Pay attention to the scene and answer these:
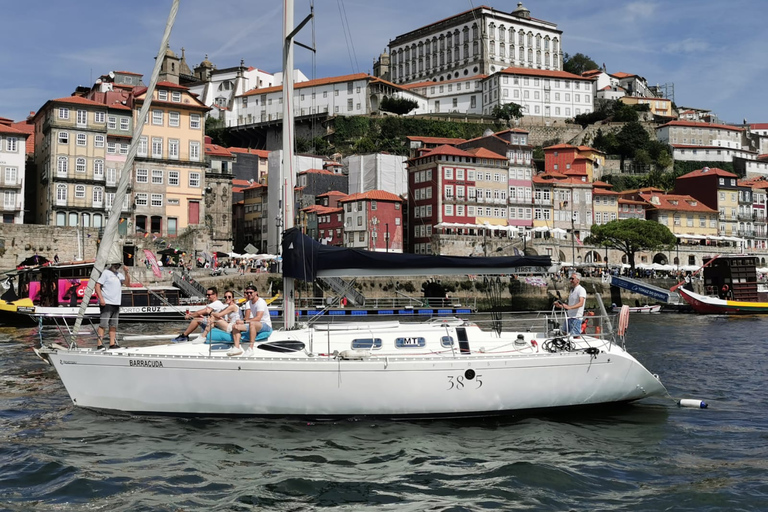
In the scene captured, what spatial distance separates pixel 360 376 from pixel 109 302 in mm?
5094

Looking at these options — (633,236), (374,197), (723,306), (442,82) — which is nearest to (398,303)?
(723,306)

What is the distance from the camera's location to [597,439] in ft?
39.0

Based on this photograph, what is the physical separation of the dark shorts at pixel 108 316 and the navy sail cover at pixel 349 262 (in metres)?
3.31

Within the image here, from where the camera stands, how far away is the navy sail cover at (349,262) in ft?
44.7

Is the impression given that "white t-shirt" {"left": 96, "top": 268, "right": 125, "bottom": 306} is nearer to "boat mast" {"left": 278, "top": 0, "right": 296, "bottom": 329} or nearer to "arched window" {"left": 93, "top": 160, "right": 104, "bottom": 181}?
"boat mast" {"left": 278, "top": 0, "right": 296, "bottom": 329}

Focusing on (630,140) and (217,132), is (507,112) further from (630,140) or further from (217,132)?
(217,132)

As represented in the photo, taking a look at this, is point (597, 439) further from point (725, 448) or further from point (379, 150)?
point (379, 150)

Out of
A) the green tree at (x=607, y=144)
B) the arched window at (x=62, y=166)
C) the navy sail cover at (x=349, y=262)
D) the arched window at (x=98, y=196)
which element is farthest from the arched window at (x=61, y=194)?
the green tree at (x=607, y=144)

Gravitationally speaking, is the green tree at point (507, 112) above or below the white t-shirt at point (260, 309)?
above

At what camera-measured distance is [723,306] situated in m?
48.9

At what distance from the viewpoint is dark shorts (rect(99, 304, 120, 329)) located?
1299 centimetres

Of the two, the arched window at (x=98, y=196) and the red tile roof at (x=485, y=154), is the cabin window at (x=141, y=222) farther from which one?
the red tile roof at (x=485, y=154)

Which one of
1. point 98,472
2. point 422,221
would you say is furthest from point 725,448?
point 422,221

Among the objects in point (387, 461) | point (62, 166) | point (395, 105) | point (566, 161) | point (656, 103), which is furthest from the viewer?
point (656, 103)
